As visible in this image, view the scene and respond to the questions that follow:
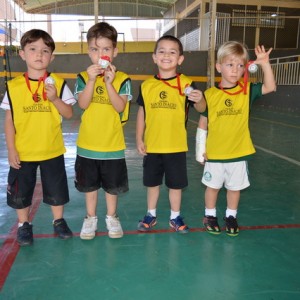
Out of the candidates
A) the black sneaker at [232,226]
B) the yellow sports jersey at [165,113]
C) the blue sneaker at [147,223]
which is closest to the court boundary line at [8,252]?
the blue sneaker at [147,223]

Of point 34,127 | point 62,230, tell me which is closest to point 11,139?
point 34,127

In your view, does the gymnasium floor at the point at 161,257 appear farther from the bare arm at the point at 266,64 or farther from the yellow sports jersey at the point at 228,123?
the bare arm at the point at 266,64

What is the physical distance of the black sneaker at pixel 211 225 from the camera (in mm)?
2661

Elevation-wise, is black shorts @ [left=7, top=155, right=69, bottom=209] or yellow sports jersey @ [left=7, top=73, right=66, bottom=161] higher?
yellow sports jersey @ [left=7, top=73, right=66, bottom=161]

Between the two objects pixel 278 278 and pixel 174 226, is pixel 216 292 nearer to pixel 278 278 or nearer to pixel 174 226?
pixel 278 278

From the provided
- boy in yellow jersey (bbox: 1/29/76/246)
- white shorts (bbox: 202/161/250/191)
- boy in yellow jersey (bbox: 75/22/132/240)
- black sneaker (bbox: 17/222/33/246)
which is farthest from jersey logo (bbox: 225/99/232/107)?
black sneaker (bbox: 17/222/33/246)

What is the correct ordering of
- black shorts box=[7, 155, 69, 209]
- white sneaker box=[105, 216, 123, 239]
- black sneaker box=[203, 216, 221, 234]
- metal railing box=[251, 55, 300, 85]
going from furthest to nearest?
metal railing box=[251, 55, 300, 85]
black sneaker box=[203, 216, 221, 234]
white sneaker box=[105, 216, 123, 239]
black shorts box=[7, 155, 69, 209]

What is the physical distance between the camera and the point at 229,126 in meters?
2.60

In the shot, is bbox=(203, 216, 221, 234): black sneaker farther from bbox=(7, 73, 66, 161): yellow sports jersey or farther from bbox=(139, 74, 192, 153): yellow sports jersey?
bbox=(7, 73, 66, 161): yellow sports jersey

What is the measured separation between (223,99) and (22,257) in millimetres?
1780

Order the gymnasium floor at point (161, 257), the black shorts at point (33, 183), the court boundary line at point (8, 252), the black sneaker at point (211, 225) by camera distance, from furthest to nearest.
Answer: the black sneaker at point (211, 225) < the black shorts at point (33, 183) < the court boundary line at point (8, 252) < the gymnasium floor at point (161, 257)

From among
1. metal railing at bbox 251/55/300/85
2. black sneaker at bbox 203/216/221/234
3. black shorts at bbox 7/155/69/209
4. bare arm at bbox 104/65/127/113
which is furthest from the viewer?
metal railing at bbox 251/55/300/85

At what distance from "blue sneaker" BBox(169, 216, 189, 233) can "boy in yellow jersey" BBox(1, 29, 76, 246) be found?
2.60ft

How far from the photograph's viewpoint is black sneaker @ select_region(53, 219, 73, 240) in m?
2.54
